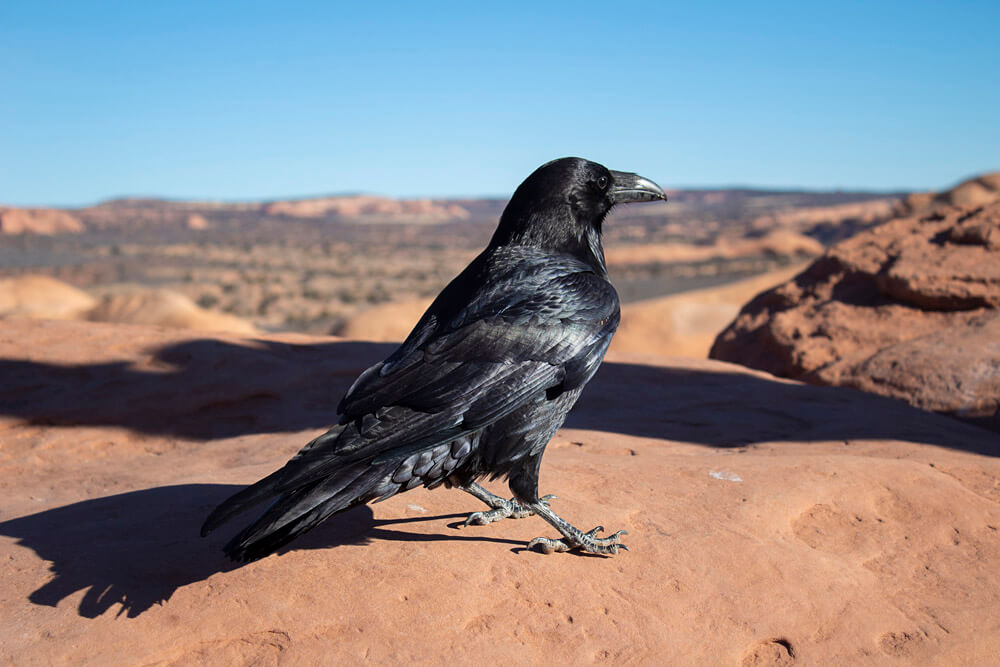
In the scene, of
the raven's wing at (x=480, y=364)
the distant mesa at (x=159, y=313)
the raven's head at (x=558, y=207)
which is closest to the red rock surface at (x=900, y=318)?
the raven's head at (x=558, y=207)

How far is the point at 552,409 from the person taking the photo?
117 inches

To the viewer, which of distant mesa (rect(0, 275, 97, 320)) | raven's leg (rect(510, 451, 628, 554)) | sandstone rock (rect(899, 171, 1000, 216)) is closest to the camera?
raven's leg (rect(510, 451, 628, 554))

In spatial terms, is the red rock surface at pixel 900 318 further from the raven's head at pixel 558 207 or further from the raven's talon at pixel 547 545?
the raven's talon at pixel 547 545

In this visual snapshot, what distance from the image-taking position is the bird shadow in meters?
2.73

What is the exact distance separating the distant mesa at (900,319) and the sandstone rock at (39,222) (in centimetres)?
5343

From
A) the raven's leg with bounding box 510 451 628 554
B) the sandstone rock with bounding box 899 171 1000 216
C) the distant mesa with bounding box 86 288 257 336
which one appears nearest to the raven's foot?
the raven's leg with bounding box 510 451 628 554

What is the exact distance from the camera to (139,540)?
10.3ft

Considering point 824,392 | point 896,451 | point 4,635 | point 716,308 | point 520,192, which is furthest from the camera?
point 716,308

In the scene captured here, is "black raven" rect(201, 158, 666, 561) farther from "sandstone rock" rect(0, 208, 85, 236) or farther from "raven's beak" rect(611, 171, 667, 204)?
"sandstone rock" rect(0, 208, 85, 236)

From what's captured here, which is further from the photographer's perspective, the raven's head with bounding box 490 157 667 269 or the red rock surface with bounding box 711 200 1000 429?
the red rock surface with bounding box 711 200 1000 429

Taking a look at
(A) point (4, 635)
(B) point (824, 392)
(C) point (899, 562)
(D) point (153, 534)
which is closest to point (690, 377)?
(B) point (824, 392)

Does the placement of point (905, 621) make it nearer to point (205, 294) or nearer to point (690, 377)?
point (690, 377)

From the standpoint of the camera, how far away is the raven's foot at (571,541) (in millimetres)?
3062

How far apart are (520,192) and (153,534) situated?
2.10 metres
